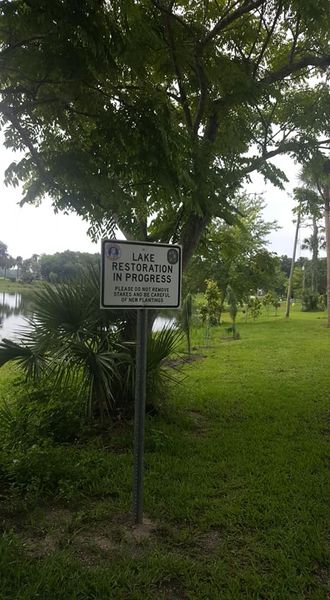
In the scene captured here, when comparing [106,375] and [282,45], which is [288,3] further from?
[106,375]

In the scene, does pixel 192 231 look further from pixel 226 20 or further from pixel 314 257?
pixel 314 257

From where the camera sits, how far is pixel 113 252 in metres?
2.62

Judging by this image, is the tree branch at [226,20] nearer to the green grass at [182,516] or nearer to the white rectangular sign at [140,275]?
the white rectangular sign at [140,275]

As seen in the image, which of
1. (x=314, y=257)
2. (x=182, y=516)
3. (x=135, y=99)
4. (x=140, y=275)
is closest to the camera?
(x=140, y=275)

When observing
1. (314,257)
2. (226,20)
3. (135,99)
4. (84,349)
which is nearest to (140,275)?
(135,99)

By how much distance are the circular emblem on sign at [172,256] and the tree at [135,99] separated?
0.68 metres

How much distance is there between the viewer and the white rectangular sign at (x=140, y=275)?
261cm

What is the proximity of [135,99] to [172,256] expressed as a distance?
1513 mm

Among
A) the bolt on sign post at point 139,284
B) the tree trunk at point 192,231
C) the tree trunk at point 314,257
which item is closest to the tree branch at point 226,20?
the tree trunk at point 192,231

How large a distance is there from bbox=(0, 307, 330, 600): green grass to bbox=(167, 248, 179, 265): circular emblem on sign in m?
1.82

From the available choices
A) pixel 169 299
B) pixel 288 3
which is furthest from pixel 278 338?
pixel 169 299

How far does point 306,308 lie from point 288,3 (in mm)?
→ 34034

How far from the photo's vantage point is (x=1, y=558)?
239 centimetres

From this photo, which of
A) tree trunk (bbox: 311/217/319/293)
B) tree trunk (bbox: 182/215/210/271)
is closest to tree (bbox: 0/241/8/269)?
tree trunk (bbox: 311/217/319/293)
